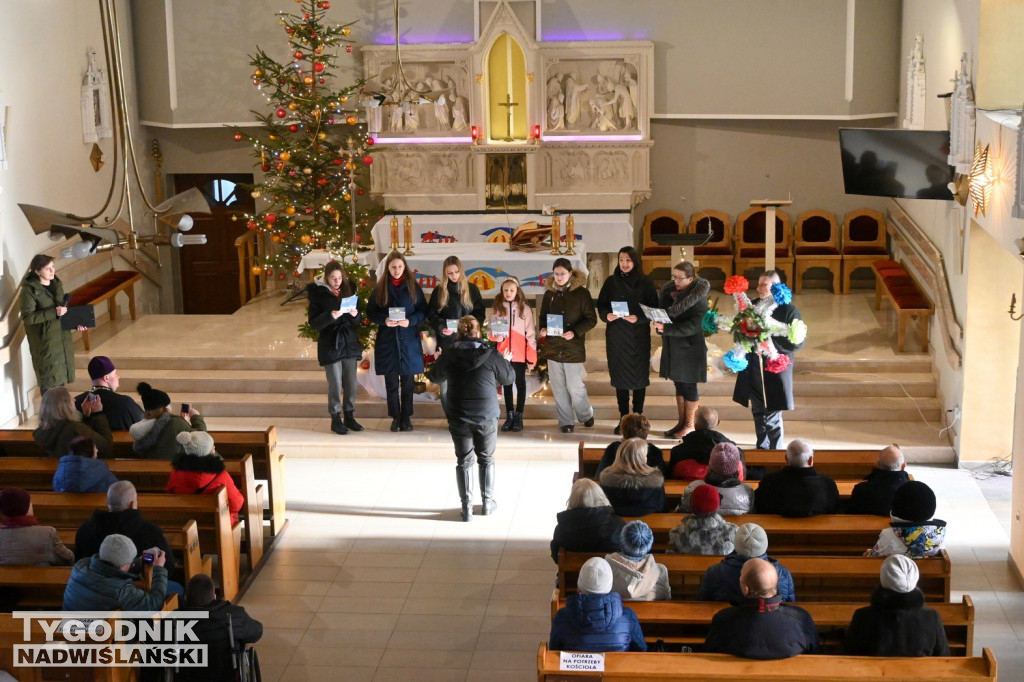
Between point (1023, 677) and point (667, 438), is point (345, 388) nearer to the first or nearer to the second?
point (667, 438)

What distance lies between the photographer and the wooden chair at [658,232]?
49.2 feet

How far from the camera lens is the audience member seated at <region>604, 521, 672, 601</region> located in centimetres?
584

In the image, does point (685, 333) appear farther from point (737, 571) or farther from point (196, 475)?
point (737, 571)

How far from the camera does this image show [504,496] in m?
9.21

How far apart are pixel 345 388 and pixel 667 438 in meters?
2.62

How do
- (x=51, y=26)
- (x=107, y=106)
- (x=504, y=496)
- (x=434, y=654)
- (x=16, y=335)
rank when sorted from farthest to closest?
(x=107, y=106) < (x=51, y=26) < (x=16, y=335) < (x=504, y=496) < (x=434, y=654)

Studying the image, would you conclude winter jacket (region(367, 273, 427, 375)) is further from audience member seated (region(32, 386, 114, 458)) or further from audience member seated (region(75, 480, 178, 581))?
audience member seated (region(75, 480, 178, 581))

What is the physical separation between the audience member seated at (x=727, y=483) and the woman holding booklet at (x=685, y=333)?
9.04ft

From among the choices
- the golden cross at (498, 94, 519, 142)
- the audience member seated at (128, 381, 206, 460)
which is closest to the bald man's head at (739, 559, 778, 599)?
the audience member seated at (128, 381, 206, 460)

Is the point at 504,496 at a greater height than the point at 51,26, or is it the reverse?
the point at 51,26

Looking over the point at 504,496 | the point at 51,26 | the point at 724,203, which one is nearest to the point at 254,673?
the point at 504,496

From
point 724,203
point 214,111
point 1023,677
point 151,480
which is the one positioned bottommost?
point 1023,677

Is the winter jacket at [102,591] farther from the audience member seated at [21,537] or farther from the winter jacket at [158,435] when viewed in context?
the winter jacket at [158,435]

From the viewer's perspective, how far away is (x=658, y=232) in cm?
1522
